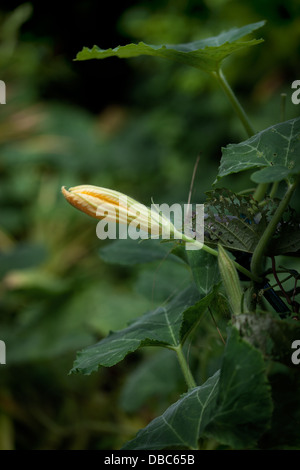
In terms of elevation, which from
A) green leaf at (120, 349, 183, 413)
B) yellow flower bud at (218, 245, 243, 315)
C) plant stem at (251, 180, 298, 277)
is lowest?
green leaf at (120, 349, 183, 413)

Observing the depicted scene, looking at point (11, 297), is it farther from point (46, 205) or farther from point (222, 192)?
point (222, 192)

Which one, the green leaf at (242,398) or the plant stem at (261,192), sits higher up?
the plant stem at (261,192)

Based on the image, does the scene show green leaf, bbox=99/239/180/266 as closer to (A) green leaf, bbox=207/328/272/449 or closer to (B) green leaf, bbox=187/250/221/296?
(B) green leaf, bbox=187/250/221/296

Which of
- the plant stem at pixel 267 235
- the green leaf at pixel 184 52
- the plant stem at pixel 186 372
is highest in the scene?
the green leaf at pixel 184 52

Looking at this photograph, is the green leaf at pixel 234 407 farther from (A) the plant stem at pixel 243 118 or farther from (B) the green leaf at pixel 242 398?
(A) the plant stem at pixel 243 118

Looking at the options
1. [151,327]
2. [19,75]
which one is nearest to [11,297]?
[151,327]

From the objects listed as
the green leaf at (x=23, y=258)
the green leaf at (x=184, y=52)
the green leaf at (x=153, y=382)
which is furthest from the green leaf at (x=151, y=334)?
the green leaf at (x=23, y=258)

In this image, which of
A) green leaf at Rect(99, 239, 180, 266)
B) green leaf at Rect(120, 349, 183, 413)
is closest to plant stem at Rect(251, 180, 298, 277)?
green leaf at Rect(99, 239, 180, 266)
